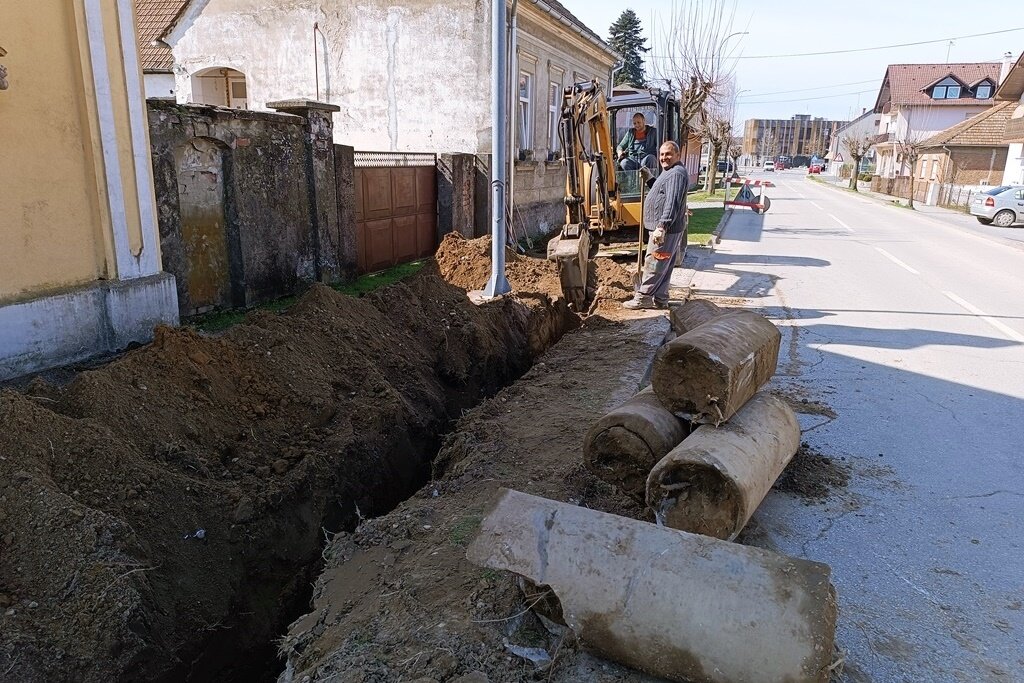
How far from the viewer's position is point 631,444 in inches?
147

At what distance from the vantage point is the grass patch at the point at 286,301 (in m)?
7.34

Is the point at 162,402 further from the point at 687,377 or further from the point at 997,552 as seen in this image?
the point at 997,552

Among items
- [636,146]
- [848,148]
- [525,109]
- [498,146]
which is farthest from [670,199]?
[848,148]

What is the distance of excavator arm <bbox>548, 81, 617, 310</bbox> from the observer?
978 centimetres

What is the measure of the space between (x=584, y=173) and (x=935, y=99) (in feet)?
193

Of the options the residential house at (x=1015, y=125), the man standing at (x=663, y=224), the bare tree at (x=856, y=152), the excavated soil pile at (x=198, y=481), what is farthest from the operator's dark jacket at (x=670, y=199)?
the bare tree at (x=856, y=152)

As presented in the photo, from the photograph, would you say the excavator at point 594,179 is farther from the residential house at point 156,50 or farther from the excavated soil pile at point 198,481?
the residential house at point 156,50

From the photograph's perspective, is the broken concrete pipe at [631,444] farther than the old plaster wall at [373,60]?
No

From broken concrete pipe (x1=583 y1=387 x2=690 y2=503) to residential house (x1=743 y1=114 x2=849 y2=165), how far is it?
404 ft

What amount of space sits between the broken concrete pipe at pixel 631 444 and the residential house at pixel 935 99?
57193 mm

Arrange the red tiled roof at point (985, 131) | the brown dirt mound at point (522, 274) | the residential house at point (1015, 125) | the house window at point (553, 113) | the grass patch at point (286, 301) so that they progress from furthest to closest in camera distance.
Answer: the red tiled roof at point (985, 131) < the residential house at point (1015, 125) < the house window at point (553, 113) < the brown dirt mound at point (522, 274) < the grass patch at point (286, 301)

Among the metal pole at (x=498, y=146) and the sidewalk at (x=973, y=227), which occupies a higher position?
the metal pole at (x=498, y=146)

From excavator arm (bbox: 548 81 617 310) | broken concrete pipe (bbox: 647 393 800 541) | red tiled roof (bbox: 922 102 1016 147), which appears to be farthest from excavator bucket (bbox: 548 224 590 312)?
red tiled roof (bbox: 922 102 1016 147)

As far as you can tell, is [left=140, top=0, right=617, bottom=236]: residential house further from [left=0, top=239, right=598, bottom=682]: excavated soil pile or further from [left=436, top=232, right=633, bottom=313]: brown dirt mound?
[left=0, top=239, right=598, bottom=682]: excavated soil pile
